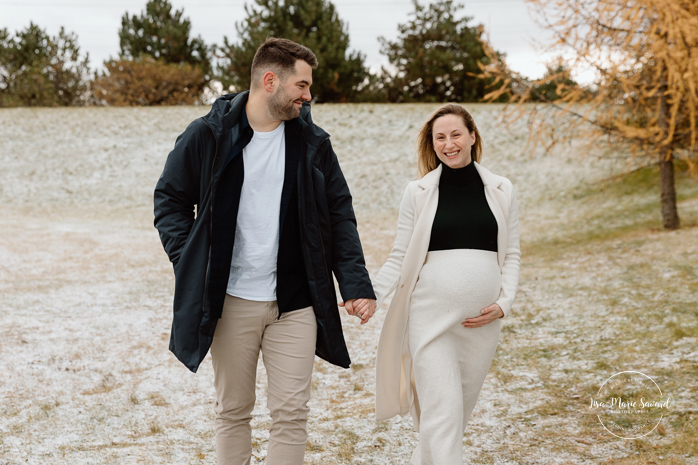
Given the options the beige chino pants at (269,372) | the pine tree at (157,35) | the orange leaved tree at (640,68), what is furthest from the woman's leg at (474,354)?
the pine tree at (157,35)

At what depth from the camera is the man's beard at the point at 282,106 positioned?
9.65 ft

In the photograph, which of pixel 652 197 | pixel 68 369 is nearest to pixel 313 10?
pixel 652 197

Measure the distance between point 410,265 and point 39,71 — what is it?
107 ft

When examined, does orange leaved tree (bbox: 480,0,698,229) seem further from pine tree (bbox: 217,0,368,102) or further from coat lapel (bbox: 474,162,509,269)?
pine tree (bbox: 217,0,368,102)

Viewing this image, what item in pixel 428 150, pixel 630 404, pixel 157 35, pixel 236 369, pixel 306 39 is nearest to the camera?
pixel 236 369

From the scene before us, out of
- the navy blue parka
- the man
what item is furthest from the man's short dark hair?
the navy blue parka

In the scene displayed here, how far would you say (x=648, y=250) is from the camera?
969 cm

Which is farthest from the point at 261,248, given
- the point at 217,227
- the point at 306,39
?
the point at 306,39

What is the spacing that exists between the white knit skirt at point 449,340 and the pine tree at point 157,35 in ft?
102

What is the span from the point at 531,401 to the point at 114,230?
11.6 m

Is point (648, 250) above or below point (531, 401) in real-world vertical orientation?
above

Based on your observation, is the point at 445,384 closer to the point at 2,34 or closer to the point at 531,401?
the point at 531,401

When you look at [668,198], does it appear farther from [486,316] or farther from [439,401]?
[439,401]

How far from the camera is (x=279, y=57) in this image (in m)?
2.94
